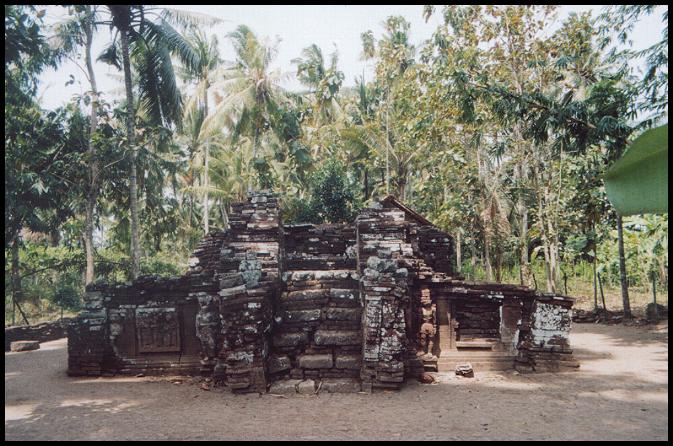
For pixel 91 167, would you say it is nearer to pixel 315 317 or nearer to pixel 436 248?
pixel 315 317

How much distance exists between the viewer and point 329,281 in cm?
789

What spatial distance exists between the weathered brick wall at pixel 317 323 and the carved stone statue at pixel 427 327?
114 cm

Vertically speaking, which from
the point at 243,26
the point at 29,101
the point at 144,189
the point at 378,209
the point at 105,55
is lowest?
the point at 378,209

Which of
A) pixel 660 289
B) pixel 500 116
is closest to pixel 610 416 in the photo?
pixel 500 116

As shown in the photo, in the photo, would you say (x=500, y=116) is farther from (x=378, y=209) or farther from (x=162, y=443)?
(x=162, y=443)

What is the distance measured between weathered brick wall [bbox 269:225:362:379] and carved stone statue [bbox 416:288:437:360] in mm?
1144

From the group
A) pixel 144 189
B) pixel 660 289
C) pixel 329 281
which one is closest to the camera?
pixel 329 281

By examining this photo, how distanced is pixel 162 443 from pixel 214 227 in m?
22.7

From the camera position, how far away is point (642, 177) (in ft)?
1.98

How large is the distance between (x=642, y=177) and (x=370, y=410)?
558 centimetres

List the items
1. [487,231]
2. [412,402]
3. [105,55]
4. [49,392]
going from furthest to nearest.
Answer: [487,231], [105,55], [49,392], [412,402]

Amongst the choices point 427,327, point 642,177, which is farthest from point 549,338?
point 642,177

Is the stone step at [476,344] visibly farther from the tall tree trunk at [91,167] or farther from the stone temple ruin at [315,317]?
the tall tree trunk at [91,167]

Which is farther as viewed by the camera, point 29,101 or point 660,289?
point 660,289
